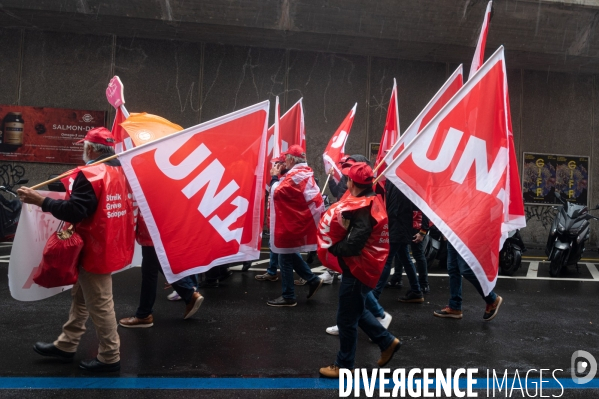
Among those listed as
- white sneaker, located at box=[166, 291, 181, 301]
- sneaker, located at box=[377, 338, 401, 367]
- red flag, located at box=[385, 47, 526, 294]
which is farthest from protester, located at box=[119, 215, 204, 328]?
red flag, located at box=[385, 47, 526, 294]

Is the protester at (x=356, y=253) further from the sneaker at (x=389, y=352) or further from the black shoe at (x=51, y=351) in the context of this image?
the black shoe at (x=51, y=351)

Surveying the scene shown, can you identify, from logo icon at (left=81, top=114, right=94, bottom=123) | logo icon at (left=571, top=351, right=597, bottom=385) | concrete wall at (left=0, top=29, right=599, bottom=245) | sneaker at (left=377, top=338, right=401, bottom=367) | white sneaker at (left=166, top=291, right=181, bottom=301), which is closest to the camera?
sneaker at (left=377, top=338, right=401, bottom=367)

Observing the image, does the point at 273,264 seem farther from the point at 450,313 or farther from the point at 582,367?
the point at 582,367

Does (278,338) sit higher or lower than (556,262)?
lower

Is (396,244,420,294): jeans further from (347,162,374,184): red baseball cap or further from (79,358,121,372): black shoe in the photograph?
(79,358,121,372): black shoe

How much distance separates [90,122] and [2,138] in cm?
211

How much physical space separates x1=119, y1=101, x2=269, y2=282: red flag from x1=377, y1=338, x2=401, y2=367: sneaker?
1557 millimetres

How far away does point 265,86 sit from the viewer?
14148mm

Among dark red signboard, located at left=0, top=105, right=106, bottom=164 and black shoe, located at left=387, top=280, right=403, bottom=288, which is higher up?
dark red signboard, located at left=0, top=105, right=106, bottom=164

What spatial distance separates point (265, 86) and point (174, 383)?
11.1 metres

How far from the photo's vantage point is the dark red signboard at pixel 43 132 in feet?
43.7

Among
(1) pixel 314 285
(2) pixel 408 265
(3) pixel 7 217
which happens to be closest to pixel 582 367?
(2) pixel 408 265

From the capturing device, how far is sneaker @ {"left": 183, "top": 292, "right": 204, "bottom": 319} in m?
5.45

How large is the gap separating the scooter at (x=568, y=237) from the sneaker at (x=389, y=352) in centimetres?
589
